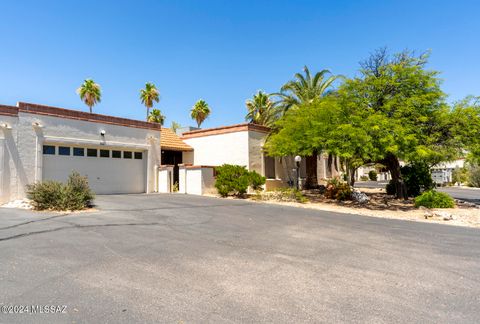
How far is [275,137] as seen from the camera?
20.7 m

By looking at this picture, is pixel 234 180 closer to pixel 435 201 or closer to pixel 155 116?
pixel 435 201

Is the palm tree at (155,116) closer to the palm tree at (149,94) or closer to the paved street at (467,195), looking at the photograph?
the palm tree at (149,94)

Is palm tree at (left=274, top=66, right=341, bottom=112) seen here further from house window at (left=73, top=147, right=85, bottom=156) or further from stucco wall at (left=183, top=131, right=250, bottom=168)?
house window at (left=73, top=147, right=85, bottom=156)

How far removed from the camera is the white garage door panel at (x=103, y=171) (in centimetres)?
1736

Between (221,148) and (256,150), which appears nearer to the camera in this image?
(256,150)

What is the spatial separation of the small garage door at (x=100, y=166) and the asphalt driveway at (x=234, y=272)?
789cm

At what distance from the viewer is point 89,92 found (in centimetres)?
4006

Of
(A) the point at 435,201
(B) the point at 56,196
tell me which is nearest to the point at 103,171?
(B) the point at 56,196

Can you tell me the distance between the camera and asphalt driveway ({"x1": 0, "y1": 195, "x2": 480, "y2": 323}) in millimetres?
4066

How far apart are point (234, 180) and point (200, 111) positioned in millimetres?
30156

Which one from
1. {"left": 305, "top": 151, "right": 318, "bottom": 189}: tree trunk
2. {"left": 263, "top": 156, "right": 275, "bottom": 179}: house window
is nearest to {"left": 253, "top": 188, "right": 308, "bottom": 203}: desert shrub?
{"left": 263, "top": 156, "right": 275, "bottom": 179}: house window

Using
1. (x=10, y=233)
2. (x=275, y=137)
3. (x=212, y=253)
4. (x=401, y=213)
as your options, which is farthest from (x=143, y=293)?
(x=275, y=137)

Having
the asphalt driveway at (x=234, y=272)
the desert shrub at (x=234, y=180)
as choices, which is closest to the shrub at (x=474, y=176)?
the desert shrub at (x=234, y=180)

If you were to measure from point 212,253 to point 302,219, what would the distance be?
6.08 metres
